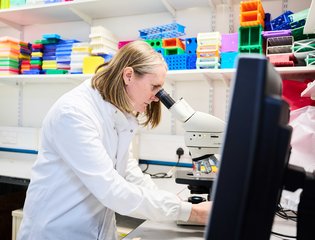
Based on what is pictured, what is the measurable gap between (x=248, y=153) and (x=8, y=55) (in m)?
2.47

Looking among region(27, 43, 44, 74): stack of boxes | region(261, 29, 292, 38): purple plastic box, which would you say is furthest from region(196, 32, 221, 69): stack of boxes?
region(27, 43, 44, 74): stack of boxes

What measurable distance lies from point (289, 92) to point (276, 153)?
1.56 metres

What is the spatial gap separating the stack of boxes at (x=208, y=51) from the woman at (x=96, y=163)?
2.44 ft

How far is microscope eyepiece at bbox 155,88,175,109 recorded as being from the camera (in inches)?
46.7

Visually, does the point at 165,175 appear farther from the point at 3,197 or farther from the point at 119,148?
the point at 3,197

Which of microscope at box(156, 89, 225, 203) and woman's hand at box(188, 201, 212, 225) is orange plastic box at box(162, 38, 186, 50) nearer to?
microscope at box(156, 89, 225, 203)

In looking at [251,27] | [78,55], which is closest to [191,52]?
[251,27]

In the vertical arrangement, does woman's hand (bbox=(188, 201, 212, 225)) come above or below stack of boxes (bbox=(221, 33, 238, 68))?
below

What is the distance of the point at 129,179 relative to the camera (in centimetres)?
135

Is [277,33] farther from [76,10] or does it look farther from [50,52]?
[50,52]

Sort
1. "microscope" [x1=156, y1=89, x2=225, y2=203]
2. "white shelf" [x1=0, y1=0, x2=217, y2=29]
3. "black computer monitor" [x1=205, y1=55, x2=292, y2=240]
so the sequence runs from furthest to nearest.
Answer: "white shelf" [x1=0, y1=0, x2=217, y2=29], "microscope" [x1=156, y1=89, x2=225, y2=203], "black computer monitor" [x1=205, y1=55, x2=292, y2=240]

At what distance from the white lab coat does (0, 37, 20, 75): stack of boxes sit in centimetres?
156

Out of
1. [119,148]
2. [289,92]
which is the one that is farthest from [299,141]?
[119,148]

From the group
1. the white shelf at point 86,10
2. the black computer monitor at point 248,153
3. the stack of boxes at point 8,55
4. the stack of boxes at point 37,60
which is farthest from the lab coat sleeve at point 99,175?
the stack of boxes at point 8,55
